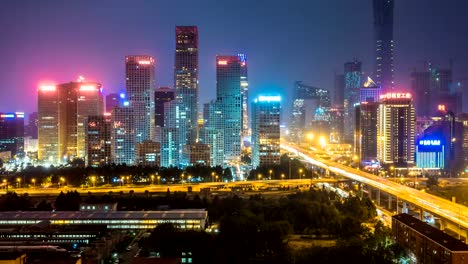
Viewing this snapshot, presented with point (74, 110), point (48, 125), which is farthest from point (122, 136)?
point (48, 125)

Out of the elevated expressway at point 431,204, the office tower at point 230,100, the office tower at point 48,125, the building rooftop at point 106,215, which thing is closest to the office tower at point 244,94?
the office tower at point 230,100

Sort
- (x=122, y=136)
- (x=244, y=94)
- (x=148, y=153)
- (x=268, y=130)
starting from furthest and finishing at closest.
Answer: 1. (x=244, y=94)
2. (x=122, y=136)
3. (x=148, y=153)
4. (x=268, y=130)

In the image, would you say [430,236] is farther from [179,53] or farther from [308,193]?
[179,53]

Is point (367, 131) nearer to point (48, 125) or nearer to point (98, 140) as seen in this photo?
point (98, 140)

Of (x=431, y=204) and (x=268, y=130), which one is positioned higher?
(x=268, y=130)

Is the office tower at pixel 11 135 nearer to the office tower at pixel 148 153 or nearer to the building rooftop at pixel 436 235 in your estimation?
the office tower at pixel 148 153
